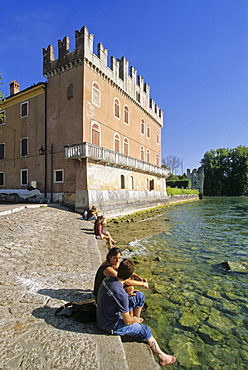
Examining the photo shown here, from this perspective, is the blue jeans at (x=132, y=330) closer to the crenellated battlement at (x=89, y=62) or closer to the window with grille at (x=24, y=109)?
the crenellated battlement at (x=89, y=62)

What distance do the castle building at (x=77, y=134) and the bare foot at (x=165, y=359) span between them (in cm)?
1335

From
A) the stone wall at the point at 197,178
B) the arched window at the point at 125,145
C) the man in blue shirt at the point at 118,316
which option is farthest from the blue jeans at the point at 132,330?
the stone wall at the point at 197,178

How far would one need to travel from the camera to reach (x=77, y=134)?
18047mm

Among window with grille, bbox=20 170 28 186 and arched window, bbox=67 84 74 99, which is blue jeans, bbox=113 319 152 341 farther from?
window with grille, bbox=20 170 28 186

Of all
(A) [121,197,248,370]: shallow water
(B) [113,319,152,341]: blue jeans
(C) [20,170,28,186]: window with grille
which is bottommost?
(A) [121,197,248,370]: shallow water

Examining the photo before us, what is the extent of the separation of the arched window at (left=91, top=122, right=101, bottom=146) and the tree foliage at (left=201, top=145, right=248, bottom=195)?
64221mm

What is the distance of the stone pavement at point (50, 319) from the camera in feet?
7.69

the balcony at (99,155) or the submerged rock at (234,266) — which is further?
the balcony at (99,155)

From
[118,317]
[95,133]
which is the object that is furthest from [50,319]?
[95,133]

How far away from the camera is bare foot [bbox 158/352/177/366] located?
2.77 metres

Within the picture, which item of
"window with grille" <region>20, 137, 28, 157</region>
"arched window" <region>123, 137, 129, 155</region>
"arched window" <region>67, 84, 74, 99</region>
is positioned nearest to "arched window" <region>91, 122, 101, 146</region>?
"arched window" <region>67, 84, 74, 99</region>

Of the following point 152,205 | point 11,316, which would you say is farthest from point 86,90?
point 11,316

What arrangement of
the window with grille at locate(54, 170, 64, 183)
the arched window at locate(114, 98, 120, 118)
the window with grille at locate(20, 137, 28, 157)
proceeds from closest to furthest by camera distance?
the window with grille at locate(54, 170, 64, 183)
the window with grille at locate(20, 137, 28, 157)
the arched window at locate(114, 98, 120, 118)

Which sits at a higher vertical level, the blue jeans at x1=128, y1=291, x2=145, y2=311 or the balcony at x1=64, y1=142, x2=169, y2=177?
the balcony at x1=64, y1=142, x2=169, y2=177
